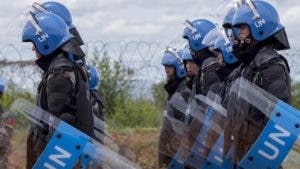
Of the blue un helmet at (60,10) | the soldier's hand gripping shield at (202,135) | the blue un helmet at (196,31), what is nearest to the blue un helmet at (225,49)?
the soldier's hand gripping shield at (202,135)

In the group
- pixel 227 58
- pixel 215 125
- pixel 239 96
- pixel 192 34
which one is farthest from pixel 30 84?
pixel 239 96

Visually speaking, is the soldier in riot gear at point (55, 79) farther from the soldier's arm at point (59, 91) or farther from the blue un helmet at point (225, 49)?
the blue un helmet at point (225, 49)

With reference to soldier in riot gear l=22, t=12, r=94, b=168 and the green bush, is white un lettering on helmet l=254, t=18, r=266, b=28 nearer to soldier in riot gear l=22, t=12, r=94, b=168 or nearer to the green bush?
soldier in riot gear l=22, t=12, r=94, b=168

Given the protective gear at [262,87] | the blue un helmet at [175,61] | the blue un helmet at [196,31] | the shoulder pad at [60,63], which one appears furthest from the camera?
the blue un helmet at [175,61]

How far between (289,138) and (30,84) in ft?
22.0

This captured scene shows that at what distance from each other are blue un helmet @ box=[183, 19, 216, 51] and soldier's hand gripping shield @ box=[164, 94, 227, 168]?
0.67 meters

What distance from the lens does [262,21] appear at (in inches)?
249

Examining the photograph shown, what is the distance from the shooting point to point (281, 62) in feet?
19.6

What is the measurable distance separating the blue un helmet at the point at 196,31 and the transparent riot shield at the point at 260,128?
2715 mm

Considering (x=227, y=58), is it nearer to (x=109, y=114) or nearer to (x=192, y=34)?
(x=192, y=34)

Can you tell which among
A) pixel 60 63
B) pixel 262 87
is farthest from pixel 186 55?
pixel 262 87

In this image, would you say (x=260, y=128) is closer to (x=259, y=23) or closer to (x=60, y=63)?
(x=259, y=23)

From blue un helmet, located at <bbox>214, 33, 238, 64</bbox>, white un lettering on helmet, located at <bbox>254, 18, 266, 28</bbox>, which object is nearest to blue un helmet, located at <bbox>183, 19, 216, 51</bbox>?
blue un helmet, located at <bbox>214, 33, 238, 64</bbox>

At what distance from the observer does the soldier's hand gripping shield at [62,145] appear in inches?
223
